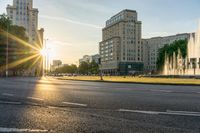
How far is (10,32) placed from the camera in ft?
275

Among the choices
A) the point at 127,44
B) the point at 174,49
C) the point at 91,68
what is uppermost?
the point at 127,44

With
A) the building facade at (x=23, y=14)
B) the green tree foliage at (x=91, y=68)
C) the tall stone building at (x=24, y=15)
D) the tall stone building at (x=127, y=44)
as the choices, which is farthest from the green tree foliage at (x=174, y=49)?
the building facade at (x=23, y=14)

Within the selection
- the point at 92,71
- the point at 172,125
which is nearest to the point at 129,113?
the point at 172,125

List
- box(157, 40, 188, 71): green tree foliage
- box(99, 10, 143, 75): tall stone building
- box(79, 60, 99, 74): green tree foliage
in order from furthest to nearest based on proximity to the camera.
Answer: box(99, 10, 143, 75): tall stone building
box(79, 60, 99, 74): green tree foliage
box(157, 40, 188, 71): green tree foliage

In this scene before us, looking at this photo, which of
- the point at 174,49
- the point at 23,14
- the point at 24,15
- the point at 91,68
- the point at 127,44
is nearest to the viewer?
the point at 174,49

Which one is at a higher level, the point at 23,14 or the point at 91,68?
the point at 23,14

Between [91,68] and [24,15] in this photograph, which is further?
[91,68]

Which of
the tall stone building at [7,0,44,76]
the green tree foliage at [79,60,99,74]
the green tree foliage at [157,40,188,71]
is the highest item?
the tall stone building at [7,0,44,76]

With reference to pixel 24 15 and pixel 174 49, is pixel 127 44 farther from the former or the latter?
pixel 174 49

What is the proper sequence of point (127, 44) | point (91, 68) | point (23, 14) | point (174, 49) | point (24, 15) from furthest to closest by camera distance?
point (91, 68) < point (127, 44) < point (23, 14) < point (24, 15) < point (174, 49)

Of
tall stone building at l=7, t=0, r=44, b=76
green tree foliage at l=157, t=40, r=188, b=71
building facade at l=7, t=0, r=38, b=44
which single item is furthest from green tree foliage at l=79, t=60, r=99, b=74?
green tree foliage at l=157, t=40, r=188, b=71

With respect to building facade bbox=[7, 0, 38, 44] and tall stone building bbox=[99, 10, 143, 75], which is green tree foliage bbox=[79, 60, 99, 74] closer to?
tall stone building bbox=[99, 10, 143, 75]

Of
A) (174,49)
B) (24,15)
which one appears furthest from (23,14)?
(174,49)

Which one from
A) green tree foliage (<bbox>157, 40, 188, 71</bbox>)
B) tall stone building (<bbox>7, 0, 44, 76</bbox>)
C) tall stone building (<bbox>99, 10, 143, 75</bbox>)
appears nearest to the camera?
green tree foliage (<bbox>157, 40, 188, 71</bbox>)
